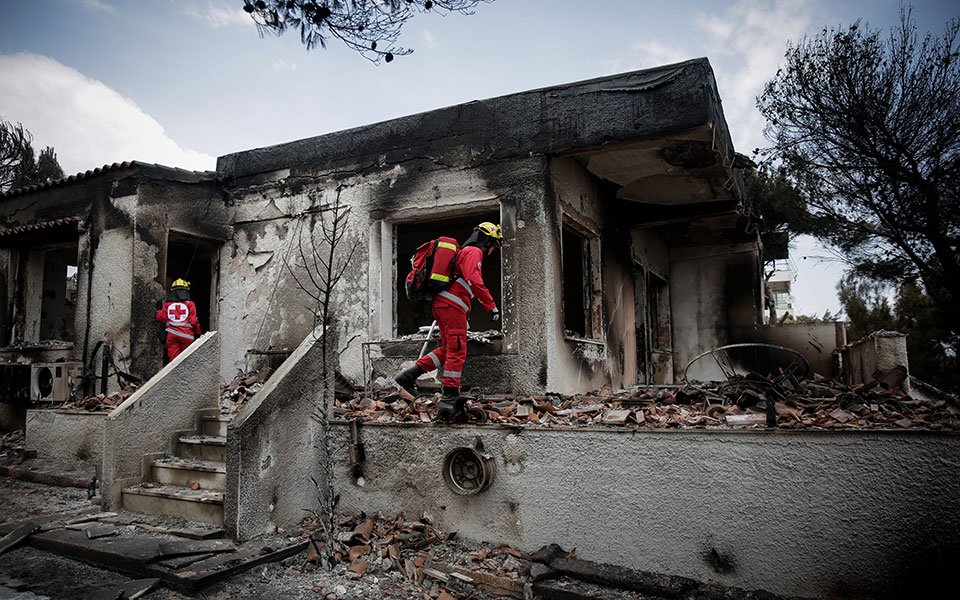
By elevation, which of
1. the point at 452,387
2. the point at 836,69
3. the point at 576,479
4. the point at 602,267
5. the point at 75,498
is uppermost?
the point at 836,69

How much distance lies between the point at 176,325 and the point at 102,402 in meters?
1.30

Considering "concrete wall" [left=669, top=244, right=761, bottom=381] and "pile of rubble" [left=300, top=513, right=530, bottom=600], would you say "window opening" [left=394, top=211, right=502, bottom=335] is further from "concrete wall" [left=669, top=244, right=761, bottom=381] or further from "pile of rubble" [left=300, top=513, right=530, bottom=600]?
"pile of rubble" [left=300, top=513, right=530, bottom=600]

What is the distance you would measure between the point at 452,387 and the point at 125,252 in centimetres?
564

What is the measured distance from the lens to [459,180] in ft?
24.9

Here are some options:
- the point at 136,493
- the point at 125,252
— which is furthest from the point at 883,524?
the point at 125,252

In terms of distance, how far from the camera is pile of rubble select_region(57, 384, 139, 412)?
757 centimetres

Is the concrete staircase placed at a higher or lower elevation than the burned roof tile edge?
lower

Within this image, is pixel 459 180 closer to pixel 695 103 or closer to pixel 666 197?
pixel 695 103

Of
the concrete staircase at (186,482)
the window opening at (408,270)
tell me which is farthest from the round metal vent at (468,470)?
the window opening at (408,270)

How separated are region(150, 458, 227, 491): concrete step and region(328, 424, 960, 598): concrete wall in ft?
6.46

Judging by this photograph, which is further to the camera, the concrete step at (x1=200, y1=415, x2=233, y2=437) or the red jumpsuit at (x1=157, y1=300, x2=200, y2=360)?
the red jumpsuit at (x1=157, y1=300, x2=200, y2=360)

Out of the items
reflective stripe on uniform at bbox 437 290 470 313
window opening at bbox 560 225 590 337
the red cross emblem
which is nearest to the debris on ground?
the red cross emblem

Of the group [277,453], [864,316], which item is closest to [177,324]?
[277,453]

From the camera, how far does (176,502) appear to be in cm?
564
